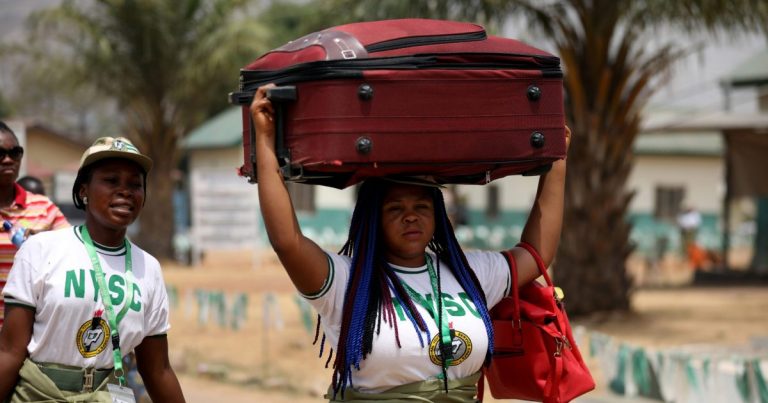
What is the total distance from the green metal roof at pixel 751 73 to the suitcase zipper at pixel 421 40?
76.2ft

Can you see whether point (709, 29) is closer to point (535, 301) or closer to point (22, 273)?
point (535, 301)

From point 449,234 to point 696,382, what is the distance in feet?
13.5

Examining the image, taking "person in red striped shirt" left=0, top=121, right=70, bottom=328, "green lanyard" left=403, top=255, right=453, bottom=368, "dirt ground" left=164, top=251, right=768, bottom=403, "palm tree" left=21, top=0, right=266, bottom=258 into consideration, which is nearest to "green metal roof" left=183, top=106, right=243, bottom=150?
"palm tree" left=21, top=0, right=266, bottom=258

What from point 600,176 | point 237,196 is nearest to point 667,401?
point 600,176

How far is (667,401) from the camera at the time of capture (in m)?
7.85

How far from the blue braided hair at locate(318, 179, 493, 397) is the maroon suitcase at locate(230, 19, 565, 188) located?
0.66ft

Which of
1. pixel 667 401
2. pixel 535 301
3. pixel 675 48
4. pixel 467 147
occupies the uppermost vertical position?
pixel 675 48

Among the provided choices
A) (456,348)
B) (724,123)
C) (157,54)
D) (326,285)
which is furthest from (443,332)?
(157,54)

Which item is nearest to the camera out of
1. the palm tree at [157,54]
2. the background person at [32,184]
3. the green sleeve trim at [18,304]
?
the green sleeve trim at [18,304]

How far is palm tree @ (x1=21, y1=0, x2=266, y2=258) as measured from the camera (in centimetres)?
2456

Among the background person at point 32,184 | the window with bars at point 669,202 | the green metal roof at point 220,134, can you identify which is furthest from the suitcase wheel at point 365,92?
the window with bars at point 669,202

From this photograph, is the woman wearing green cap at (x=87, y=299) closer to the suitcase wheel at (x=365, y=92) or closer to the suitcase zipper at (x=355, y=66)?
the suitcase zipper at (x=355, y=66)

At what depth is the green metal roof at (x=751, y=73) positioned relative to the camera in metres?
26.0

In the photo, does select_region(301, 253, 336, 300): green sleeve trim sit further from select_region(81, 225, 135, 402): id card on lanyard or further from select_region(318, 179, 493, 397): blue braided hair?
select_region(81, 225, 135, 402): id card on lanyard
